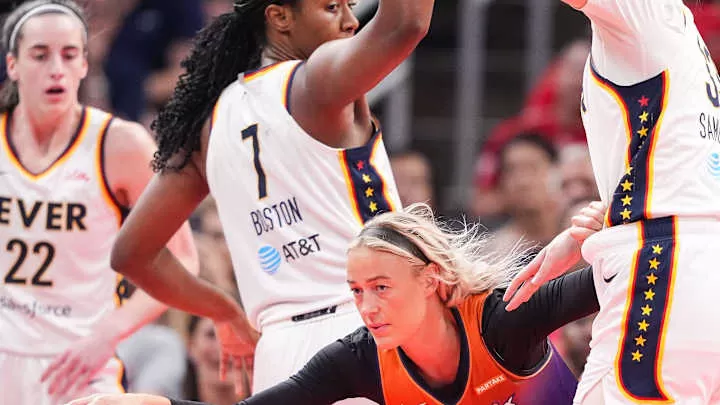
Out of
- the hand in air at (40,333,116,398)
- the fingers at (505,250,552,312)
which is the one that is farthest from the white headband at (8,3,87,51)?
the fingers at (505,250,552,312)

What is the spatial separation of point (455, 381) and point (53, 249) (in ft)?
6.94

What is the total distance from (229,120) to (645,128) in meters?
1.57

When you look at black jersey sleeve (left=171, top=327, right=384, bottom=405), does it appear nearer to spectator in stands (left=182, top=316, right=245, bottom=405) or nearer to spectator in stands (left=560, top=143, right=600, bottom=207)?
spectator in stands (left=182, top=316, right=245, bottom=405)

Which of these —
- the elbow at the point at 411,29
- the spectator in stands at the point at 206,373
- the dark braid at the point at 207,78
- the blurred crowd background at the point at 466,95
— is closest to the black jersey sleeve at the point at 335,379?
the elbow at the point at 411,29

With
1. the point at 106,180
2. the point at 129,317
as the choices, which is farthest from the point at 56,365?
the point at 106,180

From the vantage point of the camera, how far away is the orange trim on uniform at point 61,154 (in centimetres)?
573

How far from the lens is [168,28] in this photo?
426 inches

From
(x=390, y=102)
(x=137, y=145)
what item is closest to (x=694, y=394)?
(x=137, y=145)

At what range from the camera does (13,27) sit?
581cm

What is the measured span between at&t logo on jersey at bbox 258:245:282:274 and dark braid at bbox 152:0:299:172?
1.63ft

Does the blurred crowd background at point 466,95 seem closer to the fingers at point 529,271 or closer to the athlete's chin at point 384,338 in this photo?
the athlete's chin at point 384,338

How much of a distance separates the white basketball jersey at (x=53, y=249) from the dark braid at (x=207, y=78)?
82 centimetres

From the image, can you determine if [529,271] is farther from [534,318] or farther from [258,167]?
[258,167]

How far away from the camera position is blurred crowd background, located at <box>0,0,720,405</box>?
29.0 ft
